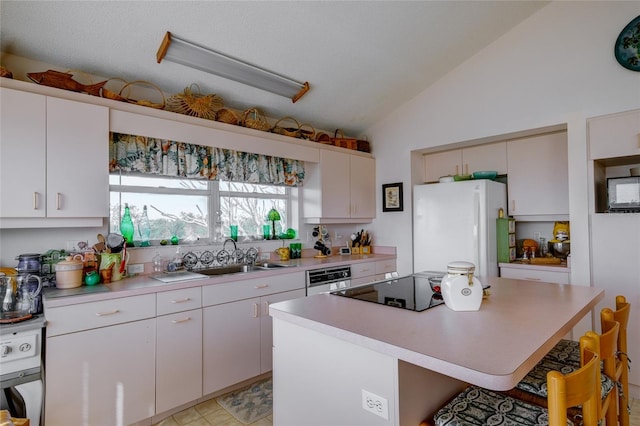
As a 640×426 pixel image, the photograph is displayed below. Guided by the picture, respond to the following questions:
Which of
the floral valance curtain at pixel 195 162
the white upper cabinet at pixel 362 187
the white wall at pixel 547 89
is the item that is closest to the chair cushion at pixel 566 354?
the white wall at pixel 547 89

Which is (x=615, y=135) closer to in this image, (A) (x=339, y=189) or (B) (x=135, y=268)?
(A) (x=339, y=189)

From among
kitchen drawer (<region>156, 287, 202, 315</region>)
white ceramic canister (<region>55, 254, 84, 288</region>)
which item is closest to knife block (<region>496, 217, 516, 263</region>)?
kitchen drawer (<region>156, 287, 202, 315</region>)

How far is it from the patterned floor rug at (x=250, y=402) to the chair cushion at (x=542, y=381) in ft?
5.41

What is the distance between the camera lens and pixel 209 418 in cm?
226

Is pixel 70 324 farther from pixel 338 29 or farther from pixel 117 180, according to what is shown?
pixel 338 29

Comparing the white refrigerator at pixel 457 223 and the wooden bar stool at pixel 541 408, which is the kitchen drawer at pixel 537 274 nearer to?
the white refrigerator at pixel 457 223

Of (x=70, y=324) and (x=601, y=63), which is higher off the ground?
(x=601, y=63)

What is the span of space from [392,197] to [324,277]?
141cm

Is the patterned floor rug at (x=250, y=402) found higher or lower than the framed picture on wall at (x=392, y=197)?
lower

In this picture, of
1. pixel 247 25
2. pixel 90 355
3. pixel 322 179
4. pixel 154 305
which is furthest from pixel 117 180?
pixel 322 179

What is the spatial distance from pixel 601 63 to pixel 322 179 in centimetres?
255

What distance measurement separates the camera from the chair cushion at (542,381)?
1302 millimetres

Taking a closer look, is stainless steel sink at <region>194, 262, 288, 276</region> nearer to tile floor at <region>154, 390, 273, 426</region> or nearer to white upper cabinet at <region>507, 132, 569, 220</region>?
tile floor at <region>154, 390, 273, 426</region>

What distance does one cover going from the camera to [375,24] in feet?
8.70
